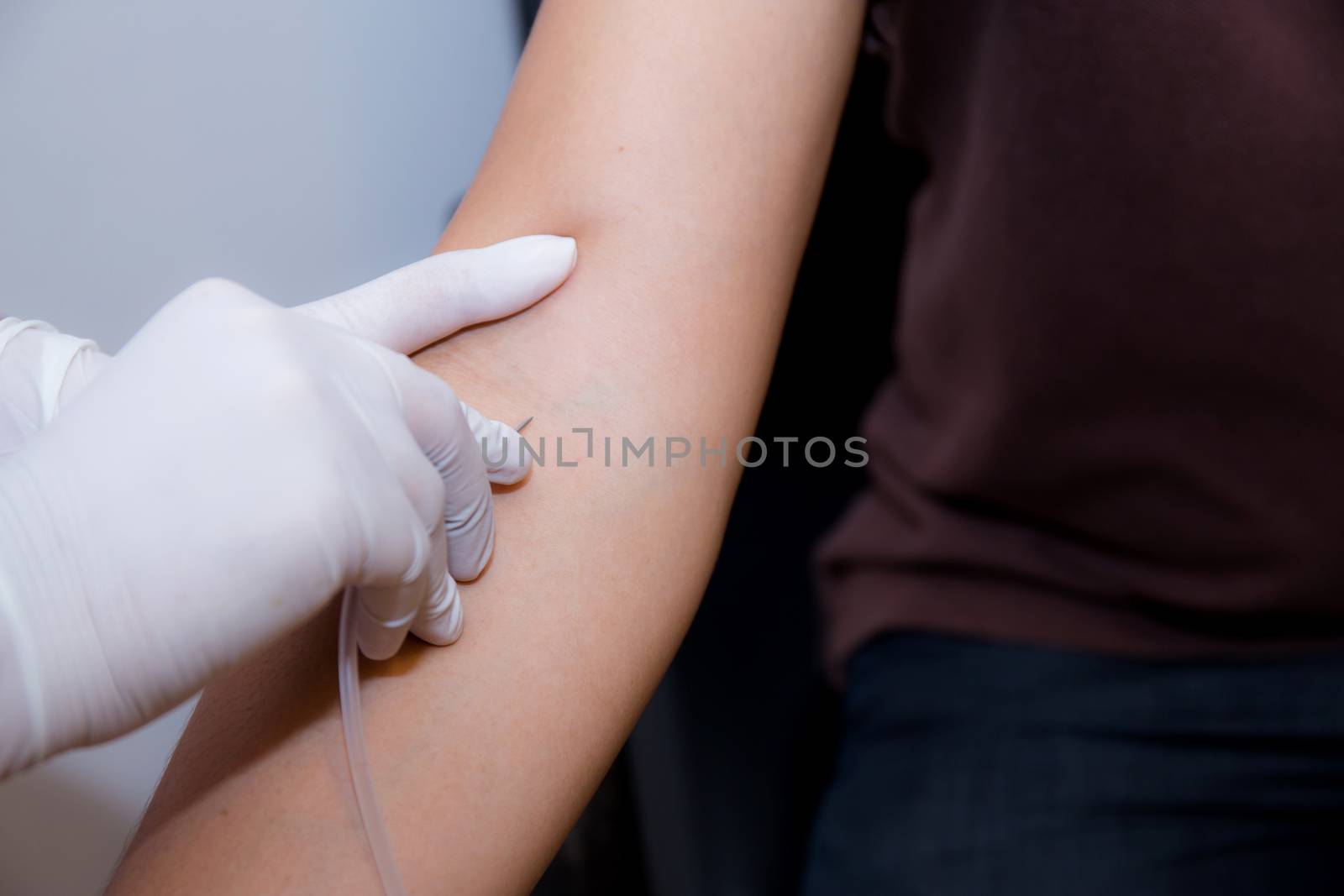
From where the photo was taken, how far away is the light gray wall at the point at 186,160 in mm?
872

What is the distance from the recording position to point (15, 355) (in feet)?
2.08

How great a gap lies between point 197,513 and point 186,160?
2.04 feet

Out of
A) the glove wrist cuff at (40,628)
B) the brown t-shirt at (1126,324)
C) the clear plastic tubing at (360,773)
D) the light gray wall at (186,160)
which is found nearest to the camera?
the glove wrist cuff at (40,628)

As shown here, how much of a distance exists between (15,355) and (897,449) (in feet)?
2.66

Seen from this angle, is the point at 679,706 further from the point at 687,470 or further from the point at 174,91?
the point at 174,91

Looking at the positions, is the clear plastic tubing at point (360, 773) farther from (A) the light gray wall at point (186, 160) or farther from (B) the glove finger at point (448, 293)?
(A) the light gray wall at point (186, 160)

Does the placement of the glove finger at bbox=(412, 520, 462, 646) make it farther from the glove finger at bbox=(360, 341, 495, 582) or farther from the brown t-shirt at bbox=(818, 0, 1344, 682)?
the brown t-shirt at bbox=(818, 0, 1344, 682)

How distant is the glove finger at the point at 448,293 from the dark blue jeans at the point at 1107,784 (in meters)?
0.55

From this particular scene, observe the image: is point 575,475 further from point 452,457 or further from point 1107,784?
point 1107,784

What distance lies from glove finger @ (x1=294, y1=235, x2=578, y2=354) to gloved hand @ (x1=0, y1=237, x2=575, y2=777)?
77 mm

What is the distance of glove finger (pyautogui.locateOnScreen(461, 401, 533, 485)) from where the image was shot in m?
0.66

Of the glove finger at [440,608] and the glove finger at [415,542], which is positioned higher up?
the glove finger at [415,542]

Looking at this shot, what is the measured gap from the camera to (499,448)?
67cm

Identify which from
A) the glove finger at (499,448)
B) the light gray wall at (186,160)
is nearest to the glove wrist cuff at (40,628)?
the glove finger at (499,448)
